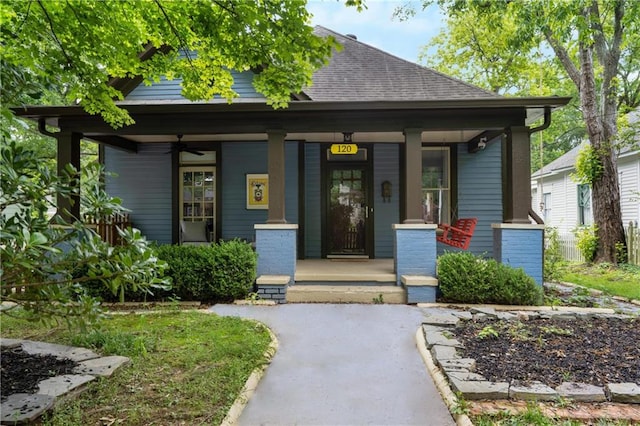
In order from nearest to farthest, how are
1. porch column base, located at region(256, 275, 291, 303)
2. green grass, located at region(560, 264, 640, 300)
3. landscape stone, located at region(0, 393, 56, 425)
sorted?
landscape stone, located at region(0, 393, 56, 425), porch column base, located at region(256, 275, 291, 303), green grass, located at region(560, 264, 640, 300)

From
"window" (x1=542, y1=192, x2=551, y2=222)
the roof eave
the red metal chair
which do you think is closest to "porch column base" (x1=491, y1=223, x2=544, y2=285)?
the red metal chair

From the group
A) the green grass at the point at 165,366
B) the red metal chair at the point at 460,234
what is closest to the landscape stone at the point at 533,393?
the green grass at the point at 165,366

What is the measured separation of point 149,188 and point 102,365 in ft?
19.3

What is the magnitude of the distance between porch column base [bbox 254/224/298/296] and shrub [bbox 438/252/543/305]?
2.15 metres

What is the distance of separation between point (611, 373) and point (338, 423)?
2.07m

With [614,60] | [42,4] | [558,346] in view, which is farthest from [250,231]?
[614,60]

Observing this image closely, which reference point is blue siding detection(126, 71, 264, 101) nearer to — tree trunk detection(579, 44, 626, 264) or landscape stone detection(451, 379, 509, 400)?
landscape stone detection(451, 379, 509, 400)

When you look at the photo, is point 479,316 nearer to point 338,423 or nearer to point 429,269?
point 429,269

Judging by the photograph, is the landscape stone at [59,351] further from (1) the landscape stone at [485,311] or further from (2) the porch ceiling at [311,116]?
(1) the landscape stone at [485,311]

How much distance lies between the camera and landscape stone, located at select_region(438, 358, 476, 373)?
2885 millimetres

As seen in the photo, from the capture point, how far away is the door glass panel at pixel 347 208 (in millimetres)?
8117

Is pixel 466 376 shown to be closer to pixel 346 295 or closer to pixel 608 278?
pixel 346 295

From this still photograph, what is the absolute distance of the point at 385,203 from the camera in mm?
8039

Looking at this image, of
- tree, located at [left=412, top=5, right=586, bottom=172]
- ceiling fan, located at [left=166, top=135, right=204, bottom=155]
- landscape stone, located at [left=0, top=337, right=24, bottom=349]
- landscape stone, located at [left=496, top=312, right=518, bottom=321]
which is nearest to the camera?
landscape stone, located at [left=0, top=337, right=24, bottom=349]
